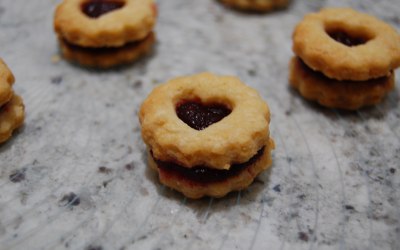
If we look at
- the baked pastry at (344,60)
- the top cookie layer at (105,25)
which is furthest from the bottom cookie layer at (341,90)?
the top cookie layer at (105,25)

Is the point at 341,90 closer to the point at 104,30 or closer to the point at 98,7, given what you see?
the point at 104,30

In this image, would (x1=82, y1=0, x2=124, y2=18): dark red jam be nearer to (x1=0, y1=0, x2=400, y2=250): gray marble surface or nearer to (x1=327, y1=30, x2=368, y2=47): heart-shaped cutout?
(x1=0, y1=0, x2=400, y2=250): gray marble surface

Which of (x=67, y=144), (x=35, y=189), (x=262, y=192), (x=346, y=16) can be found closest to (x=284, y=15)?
(x=346, y=16)

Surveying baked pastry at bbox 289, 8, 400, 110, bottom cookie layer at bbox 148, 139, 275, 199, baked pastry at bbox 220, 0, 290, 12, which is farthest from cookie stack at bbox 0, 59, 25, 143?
baked pastry at bbox 220, 0, 290, 12

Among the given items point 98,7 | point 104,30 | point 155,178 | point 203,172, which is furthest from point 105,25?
point 203,172

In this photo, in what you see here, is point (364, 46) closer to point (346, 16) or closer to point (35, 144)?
point (346, 16)

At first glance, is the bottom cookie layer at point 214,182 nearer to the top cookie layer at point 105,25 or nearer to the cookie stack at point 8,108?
the cookie stack at point 8,108
